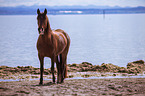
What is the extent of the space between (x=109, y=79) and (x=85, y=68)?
91.1 inches

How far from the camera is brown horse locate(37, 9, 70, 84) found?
10.4 meters

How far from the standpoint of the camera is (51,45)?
10.7 meters

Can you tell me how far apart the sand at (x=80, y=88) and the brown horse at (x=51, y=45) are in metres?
0.61

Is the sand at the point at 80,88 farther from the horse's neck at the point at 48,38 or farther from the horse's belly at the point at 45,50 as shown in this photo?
the horse's neck at the point at 48,38

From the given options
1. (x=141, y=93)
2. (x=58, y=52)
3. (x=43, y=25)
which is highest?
(x=43, y=25)

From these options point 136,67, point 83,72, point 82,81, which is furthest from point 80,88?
point 136,67

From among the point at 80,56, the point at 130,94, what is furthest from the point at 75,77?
the point at 80,56

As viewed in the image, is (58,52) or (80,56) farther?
(80,56)

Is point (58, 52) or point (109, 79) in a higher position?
point (58, 52)

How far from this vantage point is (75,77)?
12.9m

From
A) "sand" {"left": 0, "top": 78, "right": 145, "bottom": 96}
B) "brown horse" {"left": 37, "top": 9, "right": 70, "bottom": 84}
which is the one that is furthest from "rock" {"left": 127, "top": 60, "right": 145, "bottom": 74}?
"brown horse" {"left": 37, "top": 9, "right": 70, "bottom": 84}

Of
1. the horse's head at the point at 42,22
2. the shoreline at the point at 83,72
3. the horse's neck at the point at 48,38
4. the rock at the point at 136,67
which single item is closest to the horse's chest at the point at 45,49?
the horse's neck at the point at 48,38

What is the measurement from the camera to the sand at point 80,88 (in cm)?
966

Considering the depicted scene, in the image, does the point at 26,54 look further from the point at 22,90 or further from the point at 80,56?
the point at 22,90
